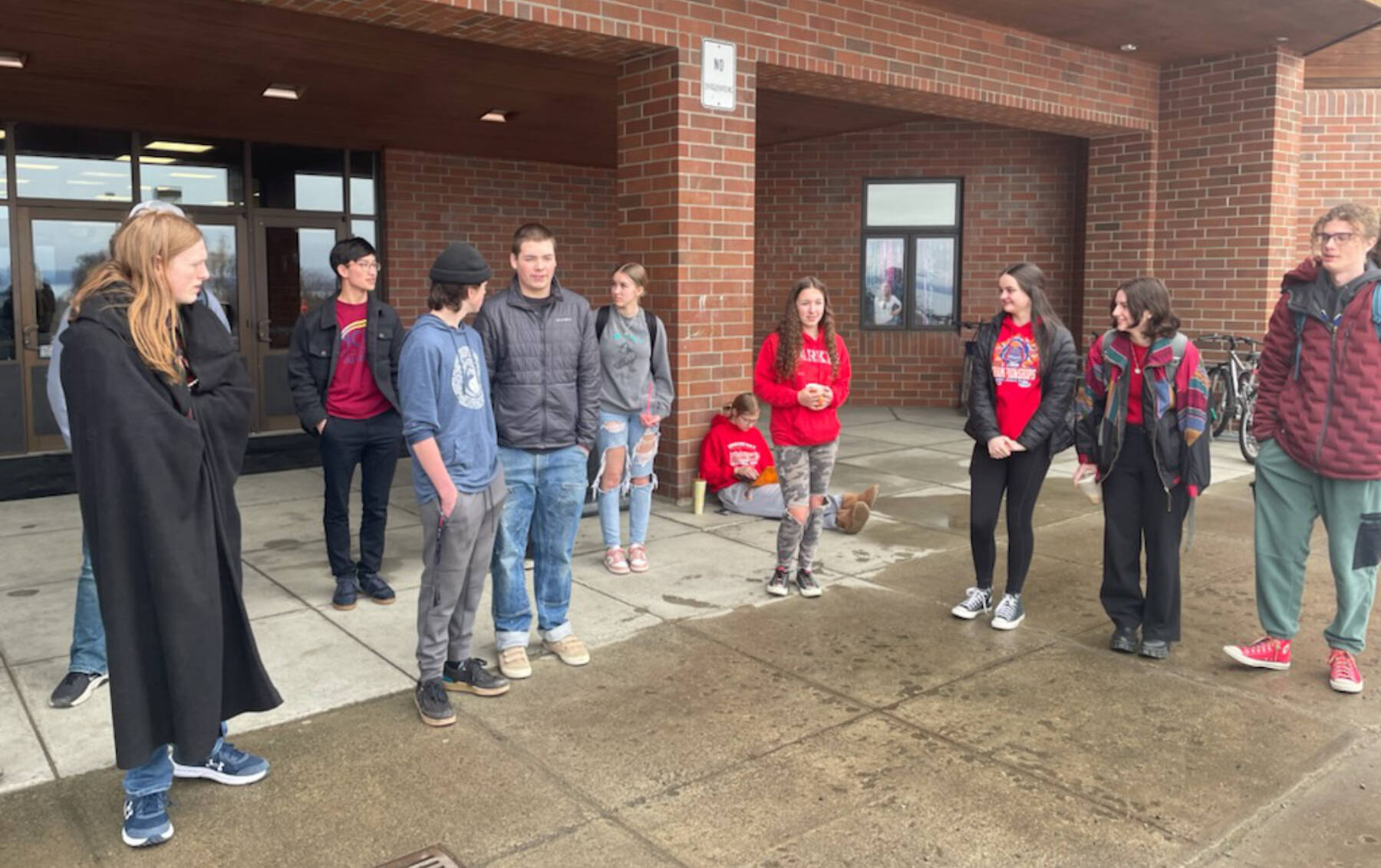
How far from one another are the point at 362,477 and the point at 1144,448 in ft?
12.1

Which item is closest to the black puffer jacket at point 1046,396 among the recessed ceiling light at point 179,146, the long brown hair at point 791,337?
the long brown hair at point 791,337

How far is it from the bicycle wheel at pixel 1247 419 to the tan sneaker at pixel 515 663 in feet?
25.7

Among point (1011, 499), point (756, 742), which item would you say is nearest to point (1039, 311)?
point (1011, 499)

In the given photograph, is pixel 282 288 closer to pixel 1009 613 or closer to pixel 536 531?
pixel 536 531

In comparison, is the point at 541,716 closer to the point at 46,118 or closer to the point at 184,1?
the point at 184,1

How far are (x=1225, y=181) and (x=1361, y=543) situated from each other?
815cm

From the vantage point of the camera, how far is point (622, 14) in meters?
7.18

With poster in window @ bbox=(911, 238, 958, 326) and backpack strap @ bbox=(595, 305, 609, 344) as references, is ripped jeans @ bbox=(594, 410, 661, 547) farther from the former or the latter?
poster in window @ bbox=(911, 238, 958, 326)

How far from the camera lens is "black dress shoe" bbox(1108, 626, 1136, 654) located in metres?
4.83

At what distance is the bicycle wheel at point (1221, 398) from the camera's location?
10602 millimetres

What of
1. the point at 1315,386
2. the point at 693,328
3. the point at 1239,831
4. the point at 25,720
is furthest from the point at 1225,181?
the point at 25,720

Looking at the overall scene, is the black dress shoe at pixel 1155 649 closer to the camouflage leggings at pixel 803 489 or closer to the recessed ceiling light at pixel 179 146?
the camouflage leggings at pixel 803 489

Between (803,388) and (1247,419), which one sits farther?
(1247,419)

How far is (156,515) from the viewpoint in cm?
298
